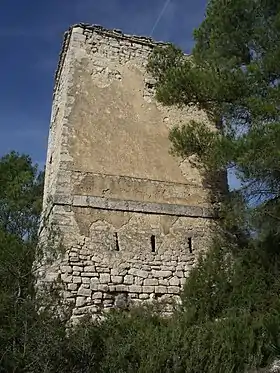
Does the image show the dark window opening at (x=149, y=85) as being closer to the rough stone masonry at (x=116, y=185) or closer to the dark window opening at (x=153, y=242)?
the rough stone masonry at (x=116, y=185)

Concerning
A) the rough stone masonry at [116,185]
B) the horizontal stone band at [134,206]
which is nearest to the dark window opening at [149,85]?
the rough stone masonry at [116,185]

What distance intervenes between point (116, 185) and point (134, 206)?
21.1 inches

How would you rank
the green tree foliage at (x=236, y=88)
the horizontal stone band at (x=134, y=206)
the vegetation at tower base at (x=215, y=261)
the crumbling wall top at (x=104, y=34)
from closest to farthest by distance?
the vegetation at tower base at (x=215, y=261) → the green tree foliage at (x=236, y=88) → the horizontal stone band at (x=134, y=206) → the crumbling wall top at (x=104, y=34)

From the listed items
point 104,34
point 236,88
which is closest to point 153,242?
point 236,88

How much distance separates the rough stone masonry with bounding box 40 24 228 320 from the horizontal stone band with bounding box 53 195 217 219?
2 centimetres

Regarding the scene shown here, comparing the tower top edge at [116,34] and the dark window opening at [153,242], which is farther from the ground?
the tower top edge at [116,34]

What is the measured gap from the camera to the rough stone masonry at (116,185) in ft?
27.9

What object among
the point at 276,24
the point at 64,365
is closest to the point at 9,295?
the point at 64,365

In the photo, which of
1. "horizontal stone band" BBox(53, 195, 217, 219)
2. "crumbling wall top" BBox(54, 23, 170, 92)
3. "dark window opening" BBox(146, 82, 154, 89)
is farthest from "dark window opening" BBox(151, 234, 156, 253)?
"crumbling wall top" BBox(54, 23, 170, 92)

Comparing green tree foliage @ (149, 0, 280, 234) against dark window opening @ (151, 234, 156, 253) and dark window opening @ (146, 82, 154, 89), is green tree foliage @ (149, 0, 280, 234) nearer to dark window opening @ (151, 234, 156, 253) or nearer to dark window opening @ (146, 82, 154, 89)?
dark window opening @ (146, 82, 154, 89)

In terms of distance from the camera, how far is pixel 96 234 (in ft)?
28.6

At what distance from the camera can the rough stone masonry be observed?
8500 millimetres

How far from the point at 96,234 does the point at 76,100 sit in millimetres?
2836

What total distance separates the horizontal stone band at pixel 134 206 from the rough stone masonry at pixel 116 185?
0.02 m
